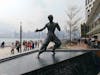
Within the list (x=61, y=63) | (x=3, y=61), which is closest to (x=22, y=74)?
(x=61, y=63)

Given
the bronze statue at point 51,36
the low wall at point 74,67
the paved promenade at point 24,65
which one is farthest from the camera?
the bronze statue at point 51,36

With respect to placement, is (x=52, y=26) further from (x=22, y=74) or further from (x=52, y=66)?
(x=22, y=74)

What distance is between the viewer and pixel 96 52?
10078 mm

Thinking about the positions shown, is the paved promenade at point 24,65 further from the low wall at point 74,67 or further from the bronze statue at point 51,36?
the bronze statue at point 51,36

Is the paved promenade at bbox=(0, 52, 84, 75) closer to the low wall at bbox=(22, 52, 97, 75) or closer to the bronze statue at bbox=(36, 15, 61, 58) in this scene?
the low wall at bbox=(22, 52, 97, 75)

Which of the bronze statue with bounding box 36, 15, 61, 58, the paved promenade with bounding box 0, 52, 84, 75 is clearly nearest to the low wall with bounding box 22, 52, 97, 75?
the paved promenade with bounding box 0, 52, 84, 75

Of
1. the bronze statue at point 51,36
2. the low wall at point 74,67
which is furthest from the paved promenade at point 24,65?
the bronze statue at point 51,36

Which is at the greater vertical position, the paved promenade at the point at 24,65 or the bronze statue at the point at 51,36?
the bronze statue at the point at 51,36

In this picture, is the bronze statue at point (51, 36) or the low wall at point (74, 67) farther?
the bronze statue at point (51, 36)

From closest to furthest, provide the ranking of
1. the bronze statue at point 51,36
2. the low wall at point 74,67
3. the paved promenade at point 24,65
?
the paved promenade at point 24,65 → the low wall at point 74,67 → the bronze statue at point 51,36

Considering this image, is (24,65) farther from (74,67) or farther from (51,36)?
(51,36)

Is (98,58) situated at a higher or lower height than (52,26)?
lower

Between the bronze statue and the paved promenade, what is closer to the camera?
the paved promenade

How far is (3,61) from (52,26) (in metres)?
2.27
